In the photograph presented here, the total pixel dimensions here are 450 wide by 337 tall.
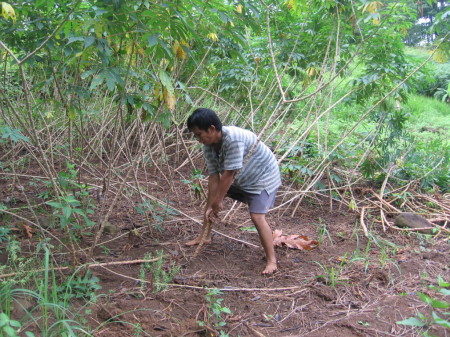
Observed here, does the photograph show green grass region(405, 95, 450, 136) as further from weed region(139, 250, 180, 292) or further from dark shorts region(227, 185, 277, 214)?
weed region(139, 250, 180, 292)

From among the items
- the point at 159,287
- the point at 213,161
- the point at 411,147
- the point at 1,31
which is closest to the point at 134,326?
the point at 159,287

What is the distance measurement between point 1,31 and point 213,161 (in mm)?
1630

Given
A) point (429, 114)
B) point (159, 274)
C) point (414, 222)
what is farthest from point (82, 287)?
point (429, 114)

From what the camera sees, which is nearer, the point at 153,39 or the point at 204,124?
the point at 153,39

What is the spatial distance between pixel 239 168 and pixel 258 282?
0.80 metres

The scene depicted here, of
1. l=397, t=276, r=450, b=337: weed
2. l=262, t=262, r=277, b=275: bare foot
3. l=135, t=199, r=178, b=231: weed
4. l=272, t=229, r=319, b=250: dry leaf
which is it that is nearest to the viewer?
l=397, t=276, r=450, b=337: weed

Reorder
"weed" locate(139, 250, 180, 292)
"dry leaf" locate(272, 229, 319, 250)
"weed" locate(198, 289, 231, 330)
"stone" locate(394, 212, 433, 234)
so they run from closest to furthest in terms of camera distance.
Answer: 1. "weed" locate(198, 289, 231, 330)
2. "weed" locate(139, 250, 180, 292)
3. "dry leaf" locate(272, 229, 319, 250)
4. "stone" locate(394, 212, 433, 234)

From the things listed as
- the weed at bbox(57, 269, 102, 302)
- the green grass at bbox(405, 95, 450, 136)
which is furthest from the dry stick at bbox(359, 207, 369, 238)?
the green grass at bbox(405, 95, 450, 136)

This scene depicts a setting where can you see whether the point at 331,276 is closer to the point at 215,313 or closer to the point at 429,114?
the point at 215,313

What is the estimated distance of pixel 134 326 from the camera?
1970mm

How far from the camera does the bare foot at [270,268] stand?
112 inches

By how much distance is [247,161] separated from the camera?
2.78 metres

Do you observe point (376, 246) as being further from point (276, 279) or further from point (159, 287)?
point (159, 287)

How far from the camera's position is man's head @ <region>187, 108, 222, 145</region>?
261 cm
